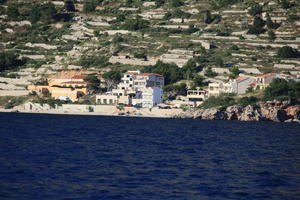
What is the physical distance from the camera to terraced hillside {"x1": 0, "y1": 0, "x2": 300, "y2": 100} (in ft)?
379

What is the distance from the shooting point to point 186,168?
32.7 m

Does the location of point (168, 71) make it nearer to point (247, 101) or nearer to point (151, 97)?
point (151, 97)

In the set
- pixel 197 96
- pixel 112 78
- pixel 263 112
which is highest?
pixel 112 78

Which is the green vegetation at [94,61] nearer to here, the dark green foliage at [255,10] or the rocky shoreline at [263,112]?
the rocky shoreline at [263,112]

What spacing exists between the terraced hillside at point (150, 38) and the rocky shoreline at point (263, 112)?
1751 cm

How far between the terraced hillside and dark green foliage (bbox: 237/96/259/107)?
52.2 ft

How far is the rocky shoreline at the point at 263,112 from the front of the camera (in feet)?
289

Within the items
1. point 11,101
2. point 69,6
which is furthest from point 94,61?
point 69,6

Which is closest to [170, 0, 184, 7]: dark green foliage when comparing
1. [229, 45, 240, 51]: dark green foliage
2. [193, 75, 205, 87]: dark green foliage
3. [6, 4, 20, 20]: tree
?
[229, 45, 240, 51]: dark green foliage

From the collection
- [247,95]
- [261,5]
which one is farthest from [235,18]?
[247,95]

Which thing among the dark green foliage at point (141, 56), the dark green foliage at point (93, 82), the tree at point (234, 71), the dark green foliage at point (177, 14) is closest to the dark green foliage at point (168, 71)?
the dark green foliage at point (141, 56)

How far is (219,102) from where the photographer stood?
93.1 metres

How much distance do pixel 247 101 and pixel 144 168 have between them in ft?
201

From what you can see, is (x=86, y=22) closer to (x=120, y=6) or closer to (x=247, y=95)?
(x=120, y=6)
